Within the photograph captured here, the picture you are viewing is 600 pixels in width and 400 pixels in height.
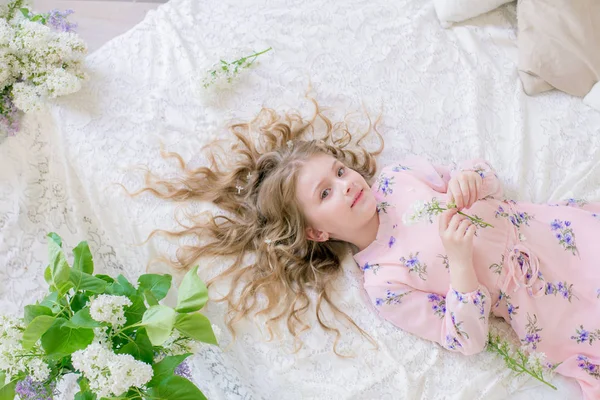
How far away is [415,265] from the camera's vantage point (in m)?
1.64

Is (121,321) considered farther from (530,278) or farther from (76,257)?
(530,278)

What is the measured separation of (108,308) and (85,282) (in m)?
0.11

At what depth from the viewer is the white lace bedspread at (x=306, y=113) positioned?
1.62 m

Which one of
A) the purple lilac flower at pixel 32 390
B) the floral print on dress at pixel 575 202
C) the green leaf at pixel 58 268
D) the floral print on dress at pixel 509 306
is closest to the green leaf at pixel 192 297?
the green leaf at pixel 58 268

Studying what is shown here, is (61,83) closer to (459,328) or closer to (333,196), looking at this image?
(333,196)

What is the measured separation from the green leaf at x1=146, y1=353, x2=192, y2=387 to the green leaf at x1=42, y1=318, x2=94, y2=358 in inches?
5.3

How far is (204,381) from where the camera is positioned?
1.72 meters

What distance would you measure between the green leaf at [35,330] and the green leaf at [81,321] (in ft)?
0.12

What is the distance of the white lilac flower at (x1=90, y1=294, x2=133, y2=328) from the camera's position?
1078 mm

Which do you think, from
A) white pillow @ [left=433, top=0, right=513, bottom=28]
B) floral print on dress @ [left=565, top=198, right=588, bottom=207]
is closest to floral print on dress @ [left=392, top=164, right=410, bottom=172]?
floral print on dress @ [left=565, top=198, right=588, bottom=207]

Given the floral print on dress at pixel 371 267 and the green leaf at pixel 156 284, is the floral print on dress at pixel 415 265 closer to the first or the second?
the floral print on dress at pixel 371 267

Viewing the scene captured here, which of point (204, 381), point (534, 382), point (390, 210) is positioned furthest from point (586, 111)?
point (204, 381)

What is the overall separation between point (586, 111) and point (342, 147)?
0.79 meters

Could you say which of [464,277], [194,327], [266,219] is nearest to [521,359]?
[464,277]
